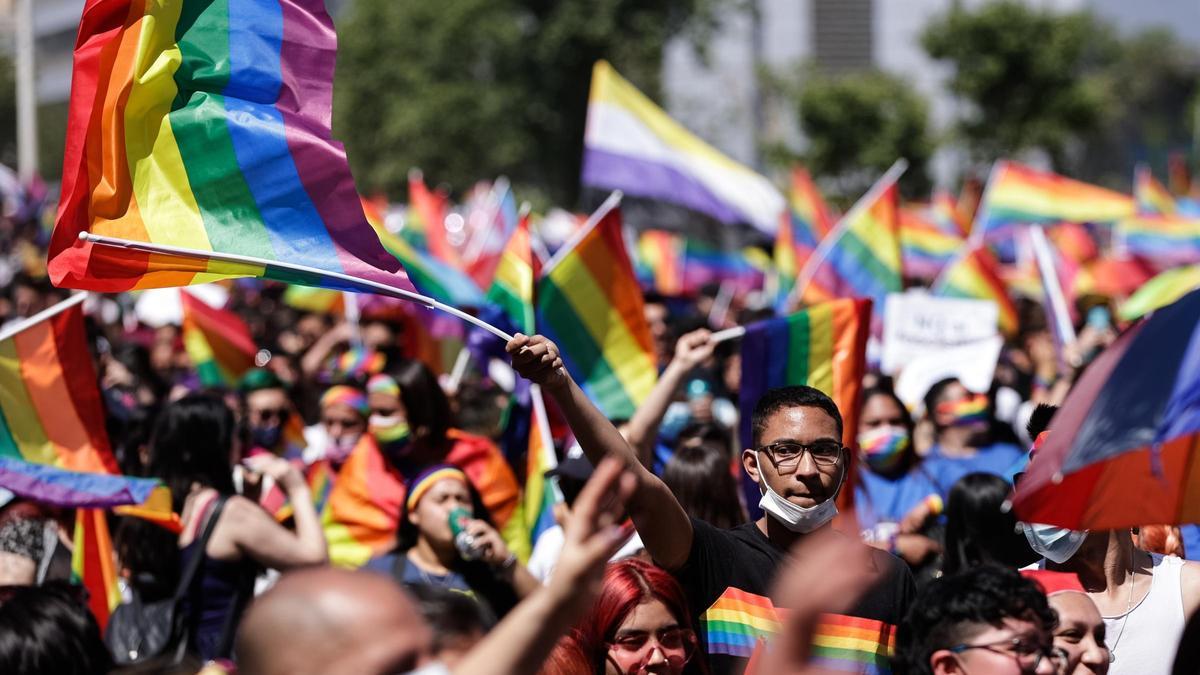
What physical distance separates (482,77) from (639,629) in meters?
40.7

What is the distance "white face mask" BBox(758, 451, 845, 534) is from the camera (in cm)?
383

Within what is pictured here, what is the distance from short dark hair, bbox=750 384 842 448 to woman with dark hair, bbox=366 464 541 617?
1.44 meters

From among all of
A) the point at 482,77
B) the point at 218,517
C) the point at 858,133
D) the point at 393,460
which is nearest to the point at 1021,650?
the point at 218,517

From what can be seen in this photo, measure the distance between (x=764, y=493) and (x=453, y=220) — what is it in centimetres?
1785

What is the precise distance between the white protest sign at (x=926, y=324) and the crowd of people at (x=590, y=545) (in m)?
0.61

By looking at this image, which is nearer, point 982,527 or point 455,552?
point 982,527

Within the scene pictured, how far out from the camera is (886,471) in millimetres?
6668

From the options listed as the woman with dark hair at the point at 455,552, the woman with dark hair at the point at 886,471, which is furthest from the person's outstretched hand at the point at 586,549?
the woman with dark hair at the point at 886,471

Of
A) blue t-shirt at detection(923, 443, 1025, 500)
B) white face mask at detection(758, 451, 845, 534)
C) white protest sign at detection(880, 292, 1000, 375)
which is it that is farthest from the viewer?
white protest sign at detection(880, 292, 1000, 375)

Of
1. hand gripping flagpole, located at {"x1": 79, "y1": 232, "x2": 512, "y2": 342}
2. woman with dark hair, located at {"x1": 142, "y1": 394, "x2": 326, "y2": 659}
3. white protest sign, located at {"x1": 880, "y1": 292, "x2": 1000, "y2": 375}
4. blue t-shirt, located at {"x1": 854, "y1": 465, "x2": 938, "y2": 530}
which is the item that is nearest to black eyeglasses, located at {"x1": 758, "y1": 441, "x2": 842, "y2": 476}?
hand gripping flagpole, located at {"x1": 79, "y1": 232, "x2": 512, "y2": 342}

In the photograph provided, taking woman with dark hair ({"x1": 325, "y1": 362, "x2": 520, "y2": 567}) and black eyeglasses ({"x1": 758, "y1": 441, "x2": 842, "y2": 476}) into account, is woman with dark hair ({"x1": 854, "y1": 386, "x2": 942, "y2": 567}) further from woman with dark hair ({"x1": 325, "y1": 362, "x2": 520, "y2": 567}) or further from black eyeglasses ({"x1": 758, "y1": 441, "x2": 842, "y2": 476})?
black eyeglasses ({"x1": 758, "y1": 441, "x2": 842, "y2": 476})

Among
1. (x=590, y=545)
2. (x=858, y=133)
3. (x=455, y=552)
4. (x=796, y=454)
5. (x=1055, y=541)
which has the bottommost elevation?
(x=858, y=133)

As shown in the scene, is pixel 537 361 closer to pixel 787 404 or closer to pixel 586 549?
pixel 787 404

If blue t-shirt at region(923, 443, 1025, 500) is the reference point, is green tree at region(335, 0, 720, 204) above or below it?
below
